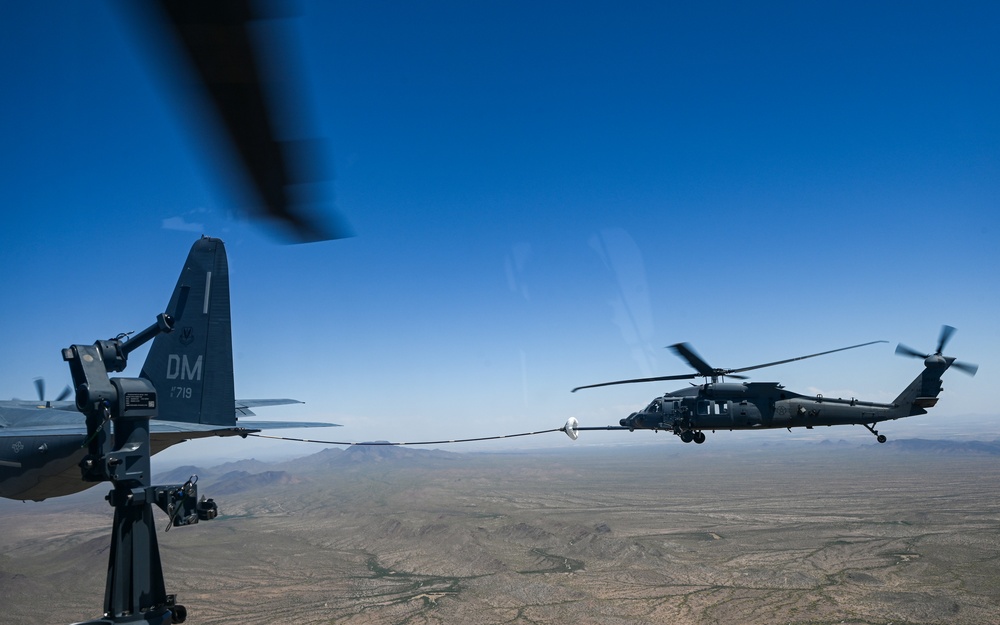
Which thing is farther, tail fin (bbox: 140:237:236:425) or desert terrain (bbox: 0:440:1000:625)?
desert terrain (bbox: 0:440:1000:625)

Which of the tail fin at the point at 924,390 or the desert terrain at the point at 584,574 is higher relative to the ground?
the tail fin at the point at 924,390

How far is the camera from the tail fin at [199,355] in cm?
2206

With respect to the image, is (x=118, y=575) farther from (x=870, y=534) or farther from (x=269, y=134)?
(x=870, y=534)

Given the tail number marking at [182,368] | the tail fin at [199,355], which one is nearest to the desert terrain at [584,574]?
the tail fin at [199,355]

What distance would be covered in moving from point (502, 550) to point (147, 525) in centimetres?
18261

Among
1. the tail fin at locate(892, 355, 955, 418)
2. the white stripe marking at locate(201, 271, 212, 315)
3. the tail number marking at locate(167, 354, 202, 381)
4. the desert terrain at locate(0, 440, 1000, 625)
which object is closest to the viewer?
the white stripe marking at locate(201, 271, 212, 315)

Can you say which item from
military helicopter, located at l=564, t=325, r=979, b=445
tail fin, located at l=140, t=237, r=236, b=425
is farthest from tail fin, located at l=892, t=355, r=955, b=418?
tail fin, located at l=140, t=237, r=236, b=425

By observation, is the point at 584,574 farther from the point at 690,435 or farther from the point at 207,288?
the point at 207,288

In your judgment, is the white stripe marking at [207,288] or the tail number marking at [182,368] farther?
the tail number marking at [182,368]

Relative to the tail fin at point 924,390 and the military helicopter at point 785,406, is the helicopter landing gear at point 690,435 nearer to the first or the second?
the military helicopter at point 785,406

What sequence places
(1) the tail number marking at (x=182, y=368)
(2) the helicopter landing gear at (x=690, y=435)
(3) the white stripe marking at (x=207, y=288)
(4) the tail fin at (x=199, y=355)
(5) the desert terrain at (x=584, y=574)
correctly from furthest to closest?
1. (5) the desert terrain at (x=584, y=574)
2. (2) the helicopter landing gear at (x=690, y=435)
3. (1) the tail number marking at (x=182, y=368)
4. (4) the tail fin at (x=199, y=355)
5. (3) the white stripe marking at (x=207, y=288)

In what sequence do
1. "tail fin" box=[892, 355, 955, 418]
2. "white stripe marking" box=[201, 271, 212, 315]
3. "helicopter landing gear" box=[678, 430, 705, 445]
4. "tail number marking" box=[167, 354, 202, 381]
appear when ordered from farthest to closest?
"helicopter landing gear" box=[678, 430, 705, 445], "tail fin" box=[892, 355, 955, 418], "tail number marking" box=[167, 354, 202, 381], "white stripe marking" box=[201, 271, 212, 315]

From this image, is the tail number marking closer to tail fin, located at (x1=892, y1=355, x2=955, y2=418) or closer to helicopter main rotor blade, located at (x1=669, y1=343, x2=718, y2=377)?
helicopter main rotor blade, located at (x1=669, y1=343, x2=718, y2=377)

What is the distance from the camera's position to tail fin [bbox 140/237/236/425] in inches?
869
